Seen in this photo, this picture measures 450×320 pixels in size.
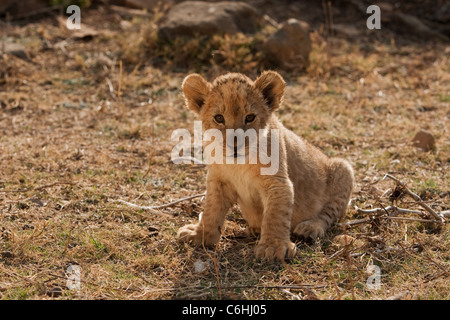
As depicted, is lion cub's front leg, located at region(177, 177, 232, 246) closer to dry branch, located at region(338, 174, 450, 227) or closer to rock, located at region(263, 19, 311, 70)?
dry branch, located at region(338, 174, 450, 227)

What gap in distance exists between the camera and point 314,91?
9.67 m

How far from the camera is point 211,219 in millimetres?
5180

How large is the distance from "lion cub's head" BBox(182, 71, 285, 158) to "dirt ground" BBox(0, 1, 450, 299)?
3.53 feet

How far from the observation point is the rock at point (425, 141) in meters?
7.51

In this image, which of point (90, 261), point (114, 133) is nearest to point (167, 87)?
point (114, 133)

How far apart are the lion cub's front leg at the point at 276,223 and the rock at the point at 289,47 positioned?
18.5ft

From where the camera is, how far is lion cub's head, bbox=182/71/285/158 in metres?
4.90

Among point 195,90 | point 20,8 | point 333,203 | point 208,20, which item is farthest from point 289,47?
Result: point 20,8

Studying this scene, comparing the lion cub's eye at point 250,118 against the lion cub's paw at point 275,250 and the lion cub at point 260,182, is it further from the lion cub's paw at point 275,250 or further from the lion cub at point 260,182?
the lion cub's paw at point 275,250

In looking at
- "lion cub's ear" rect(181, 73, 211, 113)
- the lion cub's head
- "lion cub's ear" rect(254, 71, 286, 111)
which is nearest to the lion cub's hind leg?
the lion cub's head

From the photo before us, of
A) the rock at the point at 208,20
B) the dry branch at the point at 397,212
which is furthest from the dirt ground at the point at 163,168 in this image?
the rock at the point at 208,20

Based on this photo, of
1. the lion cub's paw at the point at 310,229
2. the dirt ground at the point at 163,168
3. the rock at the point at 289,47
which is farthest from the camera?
the rock at the point at 289,47
